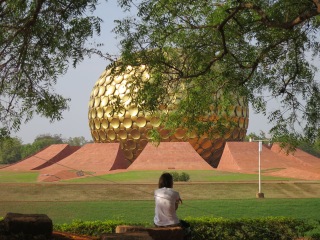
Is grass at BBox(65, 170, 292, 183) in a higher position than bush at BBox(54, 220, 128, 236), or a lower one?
higher

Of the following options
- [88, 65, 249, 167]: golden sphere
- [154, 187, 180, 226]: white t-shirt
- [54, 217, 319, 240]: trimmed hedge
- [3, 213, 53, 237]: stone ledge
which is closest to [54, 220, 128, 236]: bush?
[54, 217, 319, 240]: trimmed hedge

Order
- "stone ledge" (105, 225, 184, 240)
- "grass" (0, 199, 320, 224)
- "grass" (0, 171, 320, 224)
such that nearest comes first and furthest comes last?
"stone ledge" (105, 225, 184, 240) → "grass" (0, 199, 320, 224) → "grass" (0, 171, 320, 224)

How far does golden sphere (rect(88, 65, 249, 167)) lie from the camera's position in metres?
25.6

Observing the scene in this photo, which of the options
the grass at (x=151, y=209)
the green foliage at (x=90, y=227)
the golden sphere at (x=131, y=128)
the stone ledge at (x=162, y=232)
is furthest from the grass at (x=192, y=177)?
the stone ledge at (x=162, y=232)

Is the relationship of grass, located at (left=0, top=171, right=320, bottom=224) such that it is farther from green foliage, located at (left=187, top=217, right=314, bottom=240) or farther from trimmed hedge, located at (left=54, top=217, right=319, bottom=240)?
green foliage, located at (left=187, top=217, right=314, bottom=240)

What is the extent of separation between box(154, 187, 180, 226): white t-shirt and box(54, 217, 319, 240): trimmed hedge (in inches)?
144

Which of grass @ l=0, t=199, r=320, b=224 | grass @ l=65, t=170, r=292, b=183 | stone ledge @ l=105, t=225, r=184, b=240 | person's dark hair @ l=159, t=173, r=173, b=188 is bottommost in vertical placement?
grass @ l=0, t=199, r=320, b=224

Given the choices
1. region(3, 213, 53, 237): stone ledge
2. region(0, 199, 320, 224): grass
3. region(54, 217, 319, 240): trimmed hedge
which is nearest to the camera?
region(3, 213, 53, 237): stone ledge

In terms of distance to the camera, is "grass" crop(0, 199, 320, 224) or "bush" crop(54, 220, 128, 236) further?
"grass" crop(0, 199, 320, 224)

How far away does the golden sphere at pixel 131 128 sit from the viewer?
2558cm

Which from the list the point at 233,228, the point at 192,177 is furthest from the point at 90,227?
the point at 192,177

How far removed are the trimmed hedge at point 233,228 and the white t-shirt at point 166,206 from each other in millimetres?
3665

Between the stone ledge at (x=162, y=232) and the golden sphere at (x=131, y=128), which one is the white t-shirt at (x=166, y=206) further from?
the golden sphere at (x=131, y=128)

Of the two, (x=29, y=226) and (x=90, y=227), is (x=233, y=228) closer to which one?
(x=90, y=227)
